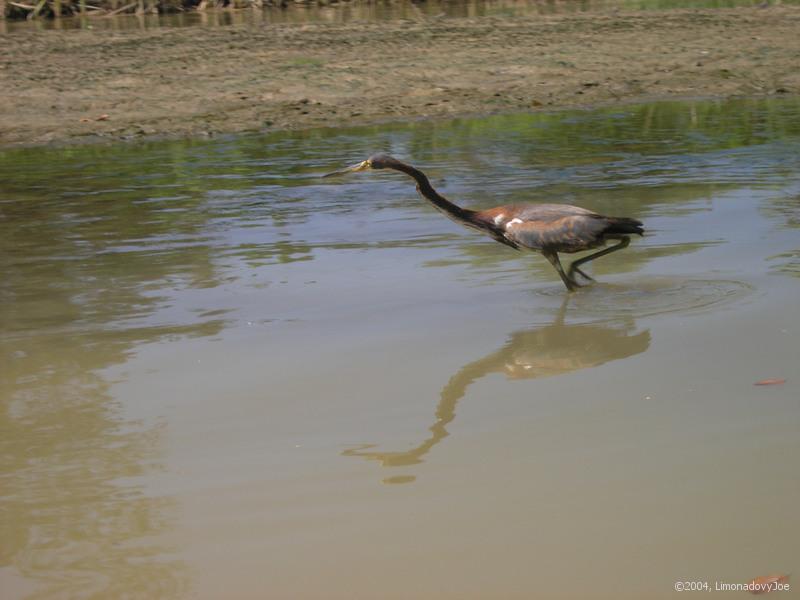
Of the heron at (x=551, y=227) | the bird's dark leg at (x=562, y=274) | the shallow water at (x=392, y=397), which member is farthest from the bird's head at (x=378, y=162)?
the bird's dark leg at (x=562, y=274)

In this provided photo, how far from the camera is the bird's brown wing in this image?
7.59m

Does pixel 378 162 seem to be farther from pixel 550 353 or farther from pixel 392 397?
pixel 392 397

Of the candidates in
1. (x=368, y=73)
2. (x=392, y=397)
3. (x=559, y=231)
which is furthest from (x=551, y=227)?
(x=368, y=73)

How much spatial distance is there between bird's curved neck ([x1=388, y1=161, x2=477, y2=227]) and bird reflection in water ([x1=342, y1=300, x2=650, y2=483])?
1.15m

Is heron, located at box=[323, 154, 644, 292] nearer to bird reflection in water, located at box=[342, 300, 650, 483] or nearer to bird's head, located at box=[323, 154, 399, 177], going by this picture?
bird's head, located at box=[323, 154, 399, 177]

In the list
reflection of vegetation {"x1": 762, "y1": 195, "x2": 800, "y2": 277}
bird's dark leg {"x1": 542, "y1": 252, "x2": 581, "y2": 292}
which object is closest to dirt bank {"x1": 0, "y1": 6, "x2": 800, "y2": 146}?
reflection of vegetation {"x1": 762, "y1": 195, "x2": 800, "y2": 277}

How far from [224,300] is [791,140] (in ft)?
24.7

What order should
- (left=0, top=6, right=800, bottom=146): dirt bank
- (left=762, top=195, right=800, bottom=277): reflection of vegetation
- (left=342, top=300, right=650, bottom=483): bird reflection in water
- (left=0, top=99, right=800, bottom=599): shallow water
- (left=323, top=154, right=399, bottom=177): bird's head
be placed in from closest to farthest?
(left=0, top=99, right=800, bottom=599): shallow water, (left=342, top=300, right=650, bottom=483): bird reflection in water, (left=762, top=195, right=800, bottom=277): reflection of vegetation, (left=323, top=154, right=399, bottom=177): bird's head, (left=0, top=6, right=800, bottom=146): dirt bank

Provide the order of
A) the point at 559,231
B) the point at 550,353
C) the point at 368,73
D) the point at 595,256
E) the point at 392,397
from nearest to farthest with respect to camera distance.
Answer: the point at 392,397, the point at 550,353, the point at 559,231, the point at 595,256, the point at 368,73

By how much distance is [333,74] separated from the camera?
16.9 metres

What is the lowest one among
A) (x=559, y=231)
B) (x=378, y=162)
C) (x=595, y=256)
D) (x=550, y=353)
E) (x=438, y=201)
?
(x=550, y=353)

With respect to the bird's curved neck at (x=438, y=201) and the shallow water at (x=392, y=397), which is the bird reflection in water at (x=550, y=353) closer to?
the shallow water at (x=392, y=397)

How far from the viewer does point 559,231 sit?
24.9ft

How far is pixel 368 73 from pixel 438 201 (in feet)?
30.7
